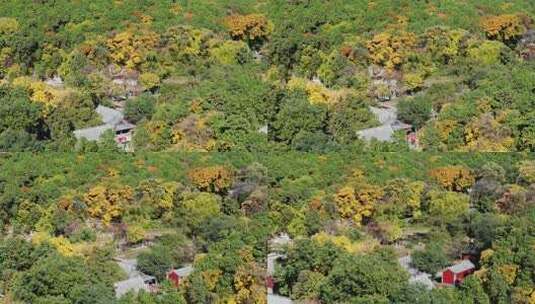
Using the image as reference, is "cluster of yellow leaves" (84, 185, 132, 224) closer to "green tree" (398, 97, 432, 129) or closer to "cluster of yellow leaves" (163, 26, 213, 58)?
"cluster of yellow leaves" (163, 26, 213, 58)

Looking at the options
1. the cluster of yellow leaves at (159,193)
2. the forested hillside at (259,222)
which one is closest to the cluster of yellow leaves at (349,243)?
the forested hillside at (259,222)

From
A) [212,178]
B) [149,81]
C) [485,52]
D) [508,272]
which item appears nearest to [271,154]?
[212,178]

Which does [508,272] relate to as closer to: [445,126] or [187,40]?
[445,126]

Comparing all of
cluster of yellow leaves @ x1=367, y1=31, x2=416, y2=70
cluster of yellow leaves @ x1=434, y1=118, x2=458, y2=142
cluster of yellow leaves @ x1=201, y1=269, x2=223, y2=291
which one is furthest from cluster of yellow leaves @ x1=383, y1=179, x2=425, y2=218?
cluster of yellow leaves @ x1=201, y1=269, x2=223, y2=291

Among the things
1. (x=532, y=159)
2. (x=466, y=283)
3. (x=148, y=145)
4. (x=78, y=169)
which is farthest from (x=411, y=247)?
(x=78, y=169)

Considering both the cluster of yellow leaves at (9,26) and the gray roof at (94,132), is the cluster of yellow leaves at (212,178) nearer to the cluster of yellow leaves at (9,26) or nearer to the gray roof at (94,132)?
the gray roof at (94,132)

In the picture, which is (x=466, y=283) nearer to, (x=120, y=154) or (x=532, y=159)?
(x=532, y=159)
